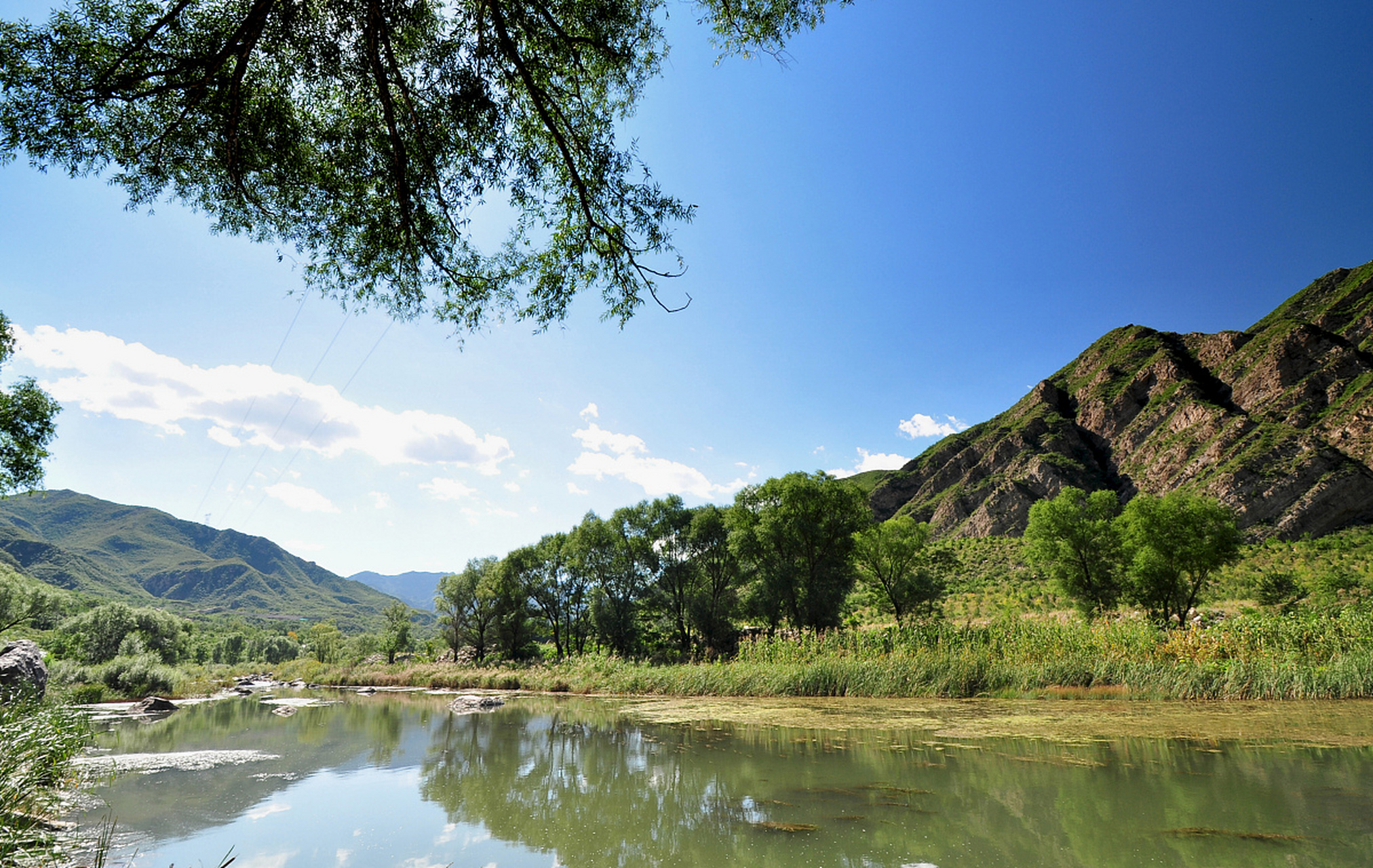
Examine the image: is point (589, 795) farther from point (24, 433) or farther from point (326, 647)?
point (326, 647)

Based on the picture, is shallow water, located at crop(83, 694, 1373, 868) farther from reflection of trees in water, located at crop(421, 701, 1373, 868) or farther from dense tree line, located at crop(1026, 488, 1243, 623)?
dense tree line, located at crop(1026, 488, 1243, 623)

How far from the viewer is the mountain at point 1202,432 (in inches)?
2140

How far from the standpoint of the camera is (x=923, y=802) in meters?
6.24

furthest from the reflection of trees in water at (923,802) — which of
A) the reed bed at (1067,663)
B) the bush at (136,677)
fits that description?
the bush at (136,677)

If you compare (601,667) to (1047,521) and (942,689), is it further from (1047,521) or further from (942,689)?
(1047,521)

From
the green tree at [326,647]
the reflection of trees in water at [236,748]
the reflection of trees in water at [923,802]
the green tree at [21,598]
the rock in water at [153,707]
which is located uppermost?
the green tree at [21,598]

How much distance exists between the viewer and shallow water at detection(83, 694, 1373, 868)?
16.2 feet

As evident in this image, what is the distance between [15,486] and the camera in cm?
1616

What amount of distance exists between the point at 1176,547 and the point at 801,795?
3066cm

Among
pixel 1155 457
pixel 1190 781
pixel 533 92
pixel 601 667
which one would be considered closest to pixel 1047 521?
pixel 601 667

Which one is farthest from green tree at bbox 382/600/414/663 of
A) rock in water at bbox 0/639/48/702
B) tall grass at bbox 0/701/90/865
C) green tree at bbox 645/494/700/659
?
tall grass at bbox 0/701/90/865

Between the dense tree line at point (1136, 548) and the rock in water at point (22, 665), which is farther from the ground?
the dense tree line at point (1136, 548)

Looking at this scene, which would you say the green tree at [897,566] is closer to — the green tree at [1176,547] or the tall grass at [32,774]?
the green tree at [1176,547]

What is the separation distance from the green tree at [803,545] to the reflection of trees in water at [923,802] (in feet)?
71.0
